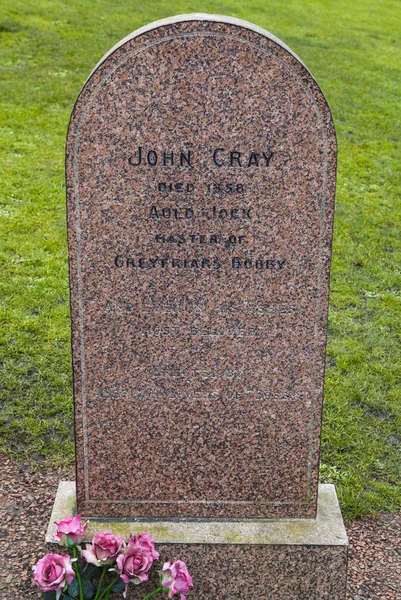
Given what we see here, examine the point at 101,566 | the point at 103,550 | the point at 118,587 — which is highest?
the point at 103,550

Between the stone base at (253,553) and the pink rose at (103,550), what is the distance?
22 cm

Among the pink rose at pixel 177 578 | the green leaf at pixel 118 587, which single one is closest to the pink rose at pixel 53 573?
the green leaf at pixel 118 587

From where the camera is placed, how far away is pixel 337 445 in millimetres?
4957

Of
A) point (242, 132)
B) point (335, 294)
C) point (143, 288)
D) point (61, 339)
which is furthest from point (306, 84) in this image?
point (335, 294)

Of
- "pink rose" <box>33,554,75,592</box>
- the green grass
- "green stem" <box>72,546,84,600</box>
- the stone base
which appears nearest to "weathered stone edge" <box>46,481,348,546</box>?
the stone base

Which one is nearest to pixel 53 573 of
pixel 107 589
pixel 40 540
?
pixel 107 589

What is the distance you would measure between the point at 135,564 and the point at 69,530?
320 millimetres

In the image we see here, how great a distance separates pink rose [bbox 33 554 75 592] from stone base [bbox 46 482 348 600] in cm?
23

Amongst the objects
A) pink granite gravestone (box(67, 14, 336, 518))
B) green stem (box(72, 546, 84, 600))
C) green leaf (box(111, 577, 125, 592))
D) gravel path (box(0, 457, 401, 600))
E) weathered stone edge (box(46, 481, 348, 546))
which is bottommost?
gravel path (box(0, 457, 401, 600))

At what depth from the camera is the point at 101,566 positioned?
3508mm

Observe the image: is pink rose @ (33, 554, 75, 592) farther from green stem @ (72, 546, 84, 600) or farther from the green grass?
the green grass

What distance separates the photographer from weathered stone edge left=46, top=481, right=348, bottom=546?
3656 millimetres

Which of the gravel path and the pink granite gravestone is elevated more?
the pink granite gravestone

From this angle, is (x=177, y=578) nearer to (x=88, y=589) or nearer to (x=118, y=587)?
(x=118, y=587)
